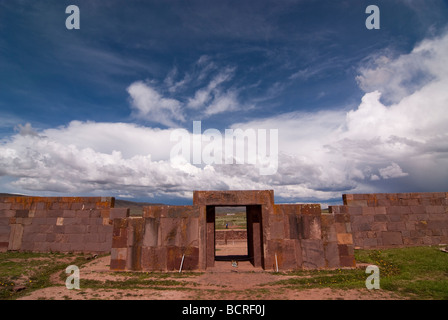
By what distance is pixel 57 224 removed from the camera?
1627 cm

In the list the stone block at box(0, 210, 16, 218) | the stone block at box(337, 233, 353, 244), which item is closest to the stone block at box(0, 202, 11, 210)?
the stone block at box(0, 210, 16, 218)

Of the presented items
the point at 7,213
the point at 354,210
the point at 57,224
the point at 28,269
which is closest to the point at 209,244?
the point at 28,269

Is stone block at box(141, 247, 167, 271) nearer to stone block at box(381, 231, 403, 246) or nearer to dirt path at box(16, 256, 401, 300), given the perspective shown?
dirt path at box(16, 256, 401, 300)

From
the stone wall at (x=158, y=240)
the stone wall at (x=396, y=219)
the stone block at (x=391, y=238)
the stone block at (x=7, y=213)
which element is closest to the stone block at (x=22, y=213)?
the stone block at (x=7, y=213)

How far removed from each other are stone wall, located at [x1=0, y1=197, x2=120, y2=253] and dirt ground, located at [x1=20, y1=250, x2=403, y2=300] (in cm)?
483

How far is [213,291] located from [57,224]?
12.9m

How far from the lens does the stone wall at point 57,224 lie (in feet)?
52.3

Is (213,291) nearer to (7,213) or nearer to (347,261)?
(347,261)

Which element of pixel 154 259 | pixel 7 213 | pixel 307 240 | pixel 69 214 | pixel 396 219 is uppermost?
pixel 7 213

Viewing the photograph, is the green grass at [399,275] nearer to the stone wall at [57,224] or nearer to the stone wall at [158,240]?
the stone wall at [158,240]

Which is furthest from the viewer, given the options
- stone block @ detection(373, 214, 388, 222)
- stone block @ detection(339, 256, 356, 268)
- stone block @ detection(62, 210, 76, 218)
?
stone block @ detection(62, 210, 76, 218)

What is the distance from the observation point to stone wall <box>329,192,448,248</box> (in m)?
15.3
